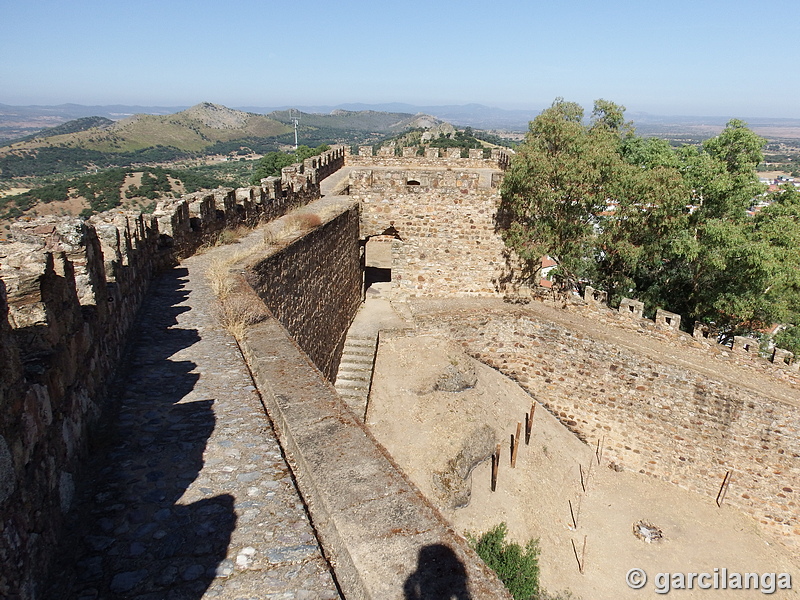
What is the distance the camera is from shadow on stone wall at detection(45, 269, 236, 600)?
234 cm

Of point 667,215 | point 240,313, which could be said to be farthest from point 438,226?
point 240,313

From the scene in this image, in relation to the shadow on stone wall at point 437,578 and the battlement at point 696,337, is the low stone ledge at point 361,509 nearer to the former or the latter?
the shadow on stone wall at point 437,578

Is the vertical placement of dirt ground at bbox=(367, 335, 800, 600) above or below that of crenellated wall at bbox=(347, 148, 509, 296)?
below

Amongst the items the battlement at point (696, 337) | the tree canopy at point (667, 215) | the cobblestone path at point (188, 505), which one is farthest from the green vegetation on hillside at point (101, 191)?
the cobblestone path at point (188, 505)

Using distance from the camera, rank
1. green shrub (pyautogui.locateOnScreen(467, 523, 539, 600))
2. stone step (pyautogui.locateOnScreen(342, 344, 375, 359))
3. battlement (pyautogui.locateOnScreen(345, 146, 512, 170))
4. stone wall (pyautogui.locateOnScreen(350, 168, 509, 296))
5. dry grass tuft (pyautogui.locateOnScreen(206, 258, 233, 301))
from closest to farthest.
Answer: dry grass tuft (pyautogui.locateOnScreen(206, 258, 233, 301)), green shrub (pyautogui.locateOnScreen(467, 523, 539, 600)), stone step (pyautogui.locateOnScreen(342, 344, 375, 359)), stone wall (pyautogui.locateOnScreen(350, 168, 509, 296)), battlement (pyautogui.locateOnScreen(345, 146, 512, 170))

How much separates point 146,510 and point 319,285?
24.4 feet

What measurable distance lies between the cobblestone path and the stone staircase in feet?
19.7

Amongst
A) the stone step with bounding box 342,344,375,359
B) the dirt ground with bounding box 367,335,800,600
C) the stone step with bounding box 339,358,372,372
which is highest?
the stone step with bounding box 342,344,375,359

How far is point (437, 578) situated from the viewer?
2.20m

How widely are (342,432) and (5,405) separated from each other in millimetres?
1797

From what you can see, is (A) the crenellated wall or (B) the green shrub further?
(A) the crenellated wall

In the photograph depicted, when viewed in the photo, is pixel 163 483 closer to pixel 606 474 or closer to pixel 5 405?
pixel 5 405

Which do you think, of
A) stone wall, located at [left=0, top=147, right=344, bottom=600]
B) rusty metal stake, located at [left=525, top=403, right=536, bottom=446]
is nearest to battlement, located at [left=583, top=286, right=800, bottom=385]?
rusty metal stake, located at [left=525, top=403, right=536, bottom=446]

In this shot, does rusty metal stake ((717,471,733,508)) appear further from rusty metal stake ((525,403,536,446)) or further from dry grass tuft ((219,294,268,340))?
dry grass tuft ((219,294,268,340))
